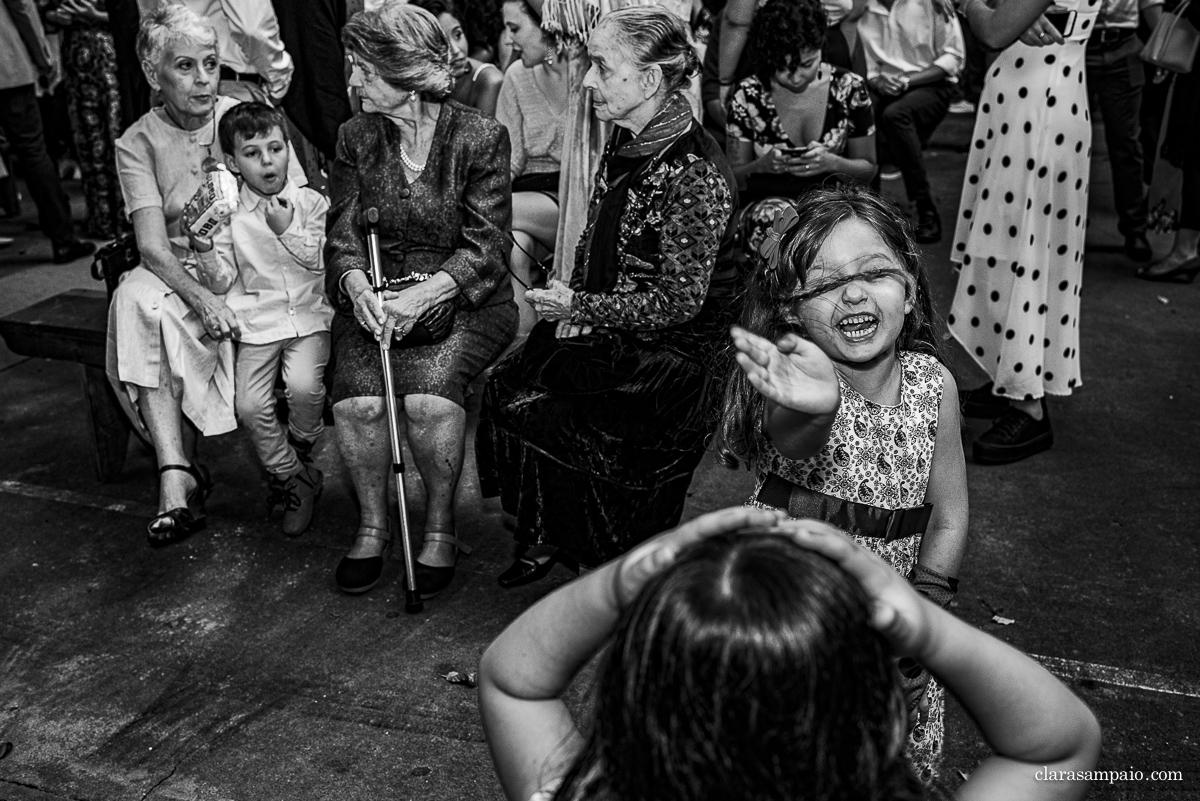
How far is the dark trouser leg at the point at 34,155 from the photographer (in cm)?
703

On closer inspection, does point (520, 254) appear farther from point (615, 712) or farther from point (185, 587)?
point (615, 712)

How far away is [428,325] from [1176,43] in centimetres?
403

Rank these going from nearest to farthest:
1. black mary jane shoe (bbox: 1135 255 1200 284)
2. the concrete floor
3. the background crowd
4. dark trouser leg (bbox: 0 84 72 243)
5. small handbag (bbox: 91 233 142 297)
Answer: the background crowd, the concrete floor, small handbag (bbox: 91 233 142 297), black mary jane shoe (bbox: 1135 255 1200 284), dark trouser leg (bbox: 0 84 72 243)

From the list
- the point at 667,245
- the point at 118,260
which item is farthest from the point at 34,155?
the point at 667,245

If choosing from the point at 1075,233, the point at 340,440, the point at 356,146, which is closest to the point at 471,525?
the point at 340,440

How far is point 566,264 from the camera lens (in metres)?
4.36

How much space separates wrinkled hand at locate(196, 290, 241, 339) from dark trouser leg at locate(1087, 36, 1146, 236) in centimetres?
502

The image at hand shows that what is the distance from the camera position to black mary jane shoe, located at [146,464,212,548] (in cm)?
412

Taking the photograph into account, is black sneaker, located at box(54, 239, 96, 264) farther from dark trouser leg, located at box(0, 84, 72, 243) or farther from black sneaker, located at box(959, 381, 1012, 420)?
black sneaker, located at box(959, 381, 1012, 420)

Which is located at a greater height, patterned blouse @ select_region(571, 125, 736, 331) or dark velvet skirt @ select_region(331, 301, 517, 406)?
patterned blouse @ select_region(571, 125, 736, 331)

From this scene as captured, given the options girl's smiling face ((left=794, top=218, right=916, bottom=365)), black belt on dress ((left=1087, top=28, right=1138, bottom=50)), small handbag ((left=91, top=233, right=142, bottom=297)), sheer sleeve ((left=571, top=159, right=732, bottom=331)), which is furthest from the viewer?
black belt on dress ((left=1087, top=28, right=1138, bottom=50))

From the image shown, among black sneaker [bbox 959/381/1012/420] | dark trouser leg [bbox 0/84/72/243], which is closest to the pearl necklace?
black sneaker [bbox 959/381/1012/420]

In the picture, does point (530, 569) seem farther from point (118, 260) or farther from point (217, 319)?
point (118, 260)

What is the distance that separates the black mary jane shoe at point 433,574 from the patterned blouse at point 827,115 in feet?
7.54
